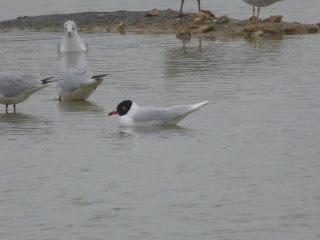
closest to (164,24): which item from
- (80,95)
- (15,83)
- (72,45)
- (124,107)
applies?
(72,45)

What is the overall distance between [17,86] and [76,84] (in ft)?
3.48

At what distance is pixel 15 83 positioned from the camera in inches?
477

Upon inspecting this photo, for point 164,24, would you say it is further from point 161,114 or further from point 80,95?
point 161,114

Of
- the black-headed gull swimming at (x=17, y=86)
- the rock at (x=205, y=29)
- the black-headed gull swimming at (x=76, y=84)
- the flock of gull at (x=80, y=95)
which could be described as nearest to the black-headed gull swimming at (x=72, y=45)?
the rock at (x=205, y=29)

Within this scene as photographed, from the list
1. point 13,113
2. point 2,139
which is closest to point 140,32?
point 13,113

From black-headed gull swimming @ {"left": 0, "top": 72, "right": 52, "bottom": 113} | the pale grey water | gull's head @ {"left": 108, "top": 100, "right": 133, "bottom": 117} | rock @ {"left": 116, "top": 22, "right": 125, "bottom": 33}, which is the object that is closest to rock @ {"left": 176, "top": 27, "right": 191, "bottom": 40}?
rock @ {"left": 116, "top": 22, "right": 125, "bottom": 33}

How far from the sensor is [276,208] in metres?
7.57

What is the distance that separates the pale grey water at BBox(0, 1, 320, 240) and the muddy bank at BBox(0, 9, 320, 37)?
5.68m

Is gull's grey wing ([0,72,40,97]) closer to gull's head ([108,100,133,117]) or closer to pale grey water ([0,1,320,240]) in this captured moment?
pale grey water ([0,1,320,240])

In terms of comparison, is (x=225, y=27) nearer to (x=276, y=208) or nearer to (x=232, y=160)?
(x=232, y=160)

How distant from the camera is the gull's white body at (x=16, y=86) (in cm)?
1205

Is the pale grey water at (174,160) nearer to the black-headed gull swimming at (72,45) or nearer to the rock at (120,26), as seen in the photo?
the black-headed gull swimming at (72,45)

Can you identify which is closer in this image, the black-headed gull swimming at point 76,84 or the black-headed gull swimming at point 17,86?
the black-headed gull swimming at point 17,86

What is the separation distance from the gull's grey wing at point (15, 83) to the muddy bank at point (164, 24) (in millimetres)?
10240
